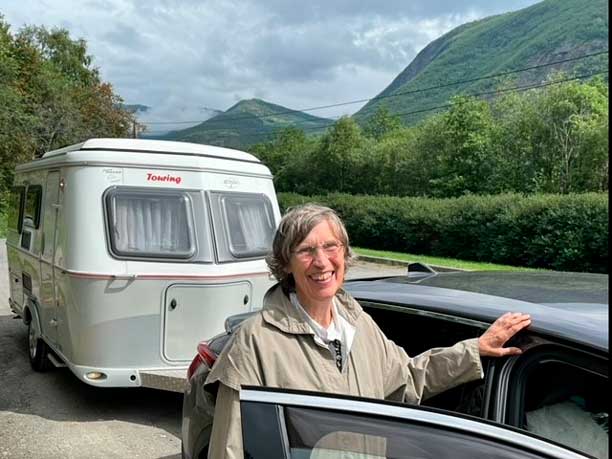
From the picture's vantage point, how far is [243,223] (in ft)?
21.1

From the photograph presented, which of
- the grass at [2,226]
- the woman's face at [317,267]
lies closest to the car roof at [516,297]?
the woman's face at [317,267]

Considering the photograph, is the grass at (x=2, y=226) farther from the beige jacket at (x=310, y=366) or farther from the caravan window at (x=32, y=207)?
the beige jacket at (x=310, y=366)

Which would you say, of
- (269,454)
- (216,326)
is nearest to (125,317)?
(216,326)

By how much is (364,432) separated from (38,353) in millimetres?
6299

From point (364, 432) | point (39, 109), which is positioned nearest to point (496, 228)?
point (364, 432)

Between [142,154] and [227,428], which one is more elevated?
[142,154]

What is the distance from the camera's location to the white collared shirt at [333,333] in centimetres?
217

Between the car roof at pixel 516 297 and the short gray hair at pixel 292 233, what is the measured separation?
56cm

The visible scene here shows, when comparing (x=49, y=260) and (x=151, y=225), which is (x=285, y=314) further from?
(x=49, y=260)

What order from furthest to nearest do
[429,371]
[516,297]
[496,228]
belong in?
1. [496,228]
2. [516,297]
3. [429,371]

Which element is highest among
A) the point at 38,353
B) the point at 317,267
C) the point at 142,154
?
the point at 142,154

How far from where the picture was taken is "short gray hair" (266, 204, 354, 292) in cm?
227

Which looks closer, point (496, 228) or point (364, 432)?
point (364, 432)

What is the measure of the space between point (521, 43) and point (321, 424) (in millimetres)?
166810
